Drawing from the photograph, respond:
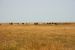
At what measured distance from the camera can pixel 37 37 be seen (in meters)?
1.13

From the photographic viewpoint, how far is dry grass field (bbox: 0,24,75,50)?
0.98 m

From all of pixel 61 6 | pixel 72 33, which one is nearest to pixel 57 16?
pixel 61 6

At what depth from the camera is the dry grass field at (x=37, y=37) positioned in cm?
98

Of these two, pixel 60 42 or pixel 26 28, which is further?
pixel 26 28

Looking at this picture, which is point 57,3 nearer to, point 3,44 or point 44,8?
point 44,8

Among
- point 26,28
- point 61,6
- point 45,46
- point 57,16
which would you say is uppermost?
point 61,6

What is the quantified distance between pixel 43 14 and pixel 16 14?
0.94ft

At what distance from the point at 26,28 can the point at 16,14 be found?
19 centimetres

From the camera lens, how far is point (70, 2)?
129 centimetres

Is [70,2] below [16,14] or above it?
above

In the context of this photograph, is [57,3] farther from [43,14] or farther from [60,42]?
[60,42]

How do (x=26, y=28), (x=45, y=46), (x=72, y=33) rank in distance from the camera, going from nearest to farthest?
(x=45, y=46) < (x=72, y=33) < (x=26, y=28)

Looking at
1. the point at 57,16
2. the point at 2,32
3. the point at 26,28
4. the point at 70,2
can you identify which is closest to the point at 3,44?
the point at 2,32

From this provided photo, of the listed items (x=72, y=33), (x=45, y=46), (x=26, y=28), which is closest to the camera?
(x=45, y=46)
